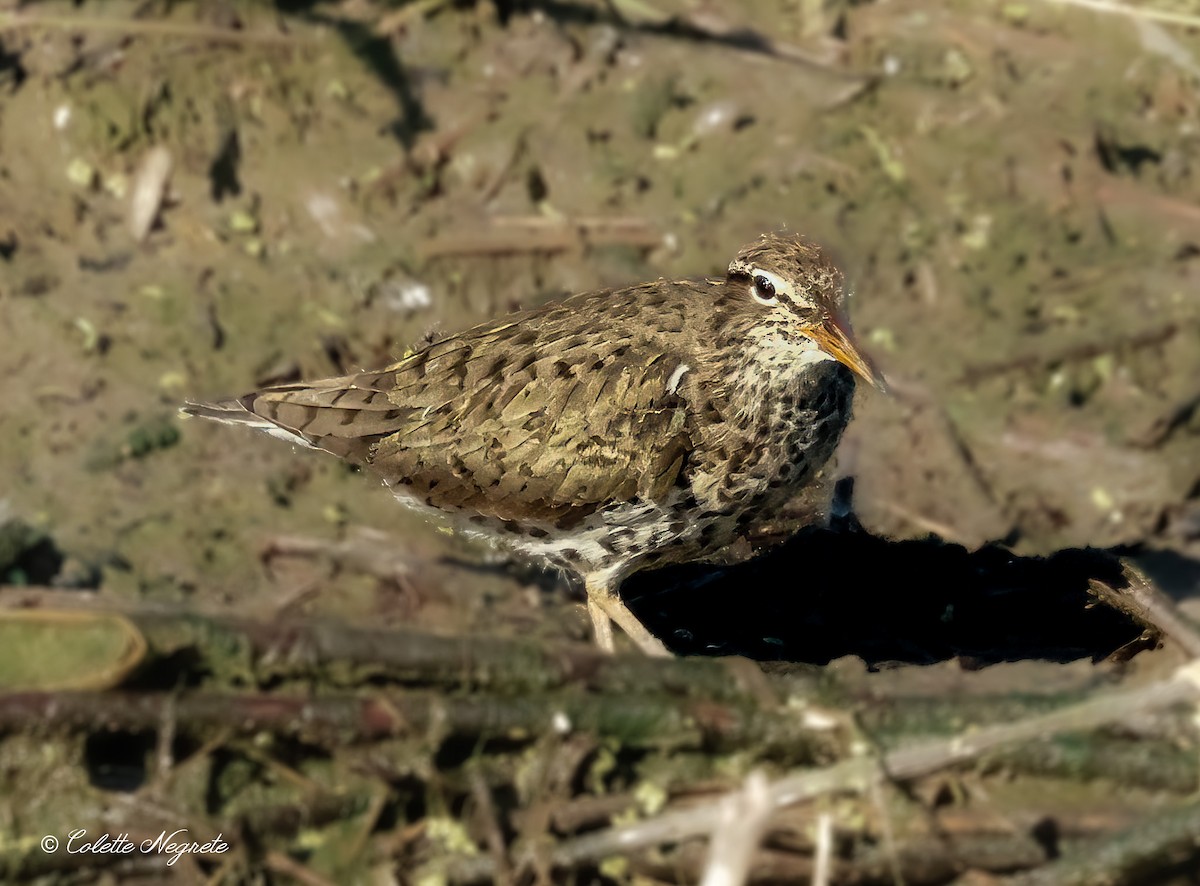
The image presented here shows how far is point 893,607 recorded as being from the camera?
6.64 meters

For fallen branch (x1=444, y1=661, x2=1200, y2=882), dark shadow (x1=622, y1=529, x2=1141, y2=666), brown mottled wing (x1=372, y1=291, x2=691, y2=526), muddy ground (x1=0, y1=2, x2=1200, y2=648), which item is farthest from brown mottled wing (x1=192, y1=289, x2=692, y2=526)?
fallen branch (x1=444, y1=661, x2=1200, y2=882)

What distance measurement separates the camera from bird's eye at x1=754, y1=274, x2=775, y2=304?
5887 millimetres

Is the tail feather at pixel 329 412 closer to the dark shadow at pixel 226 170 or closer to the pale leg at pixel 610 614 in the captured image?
the pale leg at pixel 610 614

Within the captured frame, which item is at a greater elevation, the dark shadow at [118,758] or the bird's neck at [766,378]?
the bird's neck at [766,378]

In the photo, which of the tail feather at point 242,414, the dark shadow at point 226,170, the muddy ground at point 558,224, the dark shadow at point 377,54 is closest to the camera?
the tail feather at point 242,414

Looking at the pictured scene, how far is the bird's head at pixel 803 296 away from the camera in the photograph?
5555mm

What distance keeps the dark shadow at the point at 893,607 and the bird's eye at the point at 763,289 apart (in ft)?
5.44

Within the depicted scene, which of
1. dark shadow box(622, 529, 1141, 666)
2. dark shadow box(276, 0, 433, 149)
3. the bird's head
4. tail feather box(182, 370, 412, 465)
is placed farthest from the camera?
dark shadow box(276, 0, 433, 149)

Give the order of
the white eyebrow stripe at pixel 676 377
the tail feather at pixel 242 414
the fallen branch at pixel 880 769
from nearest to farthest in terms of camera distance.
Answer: the fallen branch at pixel 880 769
the white eyebrow stripe at pixel 676 377
the tail feather at pixel 242 414

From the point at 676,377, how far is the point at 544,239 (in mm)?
3755

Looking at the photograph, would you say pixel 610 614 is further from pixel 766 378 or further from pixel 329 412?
pixel 329 412

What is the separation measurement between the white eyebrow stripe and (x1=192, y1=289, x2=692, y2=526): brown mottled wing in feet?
0.04

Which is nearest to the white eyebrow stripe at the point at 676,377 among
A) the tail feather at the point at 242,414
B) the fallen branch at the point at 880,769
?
the fallen branch at the point at 880,769

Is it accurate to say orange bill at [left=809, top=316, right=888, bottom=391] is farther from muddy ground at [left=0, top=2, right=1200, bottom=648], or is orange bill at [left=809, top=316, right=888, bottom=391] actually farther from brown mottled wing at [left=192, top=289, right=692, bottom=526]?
muddy ground at [left=0, top=2, right=1200, bottom=648]
